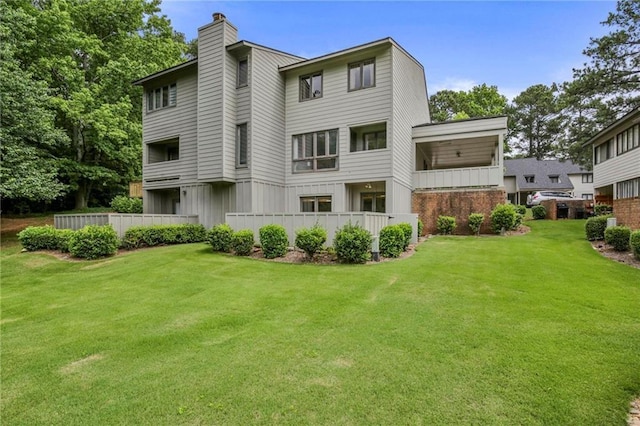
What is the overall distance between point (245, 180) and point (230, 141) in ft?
6.16

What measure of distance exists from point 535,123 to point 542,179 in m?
13.1

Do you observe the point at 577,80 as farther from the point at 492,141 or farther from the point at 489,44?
the point at 489,44

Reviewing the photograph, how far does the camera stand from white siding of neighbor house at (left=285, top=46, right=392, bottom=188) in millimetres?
13883

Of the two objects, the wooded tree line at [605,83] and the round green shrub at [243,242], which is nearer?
the round green shrub at [243,242]

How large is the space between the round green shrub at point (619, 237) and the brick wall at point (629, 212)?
12.9 ft

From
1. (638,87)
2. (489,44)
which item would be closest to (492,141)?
(489,44)

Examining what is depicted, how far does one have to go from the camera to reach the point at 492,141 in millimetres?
17656

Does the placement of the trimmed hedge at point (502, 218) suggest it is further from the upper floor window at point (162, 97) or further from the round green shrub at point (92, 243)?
the upper floor window at point (162, 97)

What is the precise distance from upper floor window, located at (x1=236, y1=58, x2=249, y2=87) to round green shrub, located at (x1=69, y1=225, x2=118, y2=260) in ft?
27.2

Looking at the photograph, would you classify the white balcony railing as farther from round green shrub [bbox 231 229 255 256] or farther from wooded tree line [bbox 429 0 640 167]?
wooded tree line [bbox 429 0 640 167]

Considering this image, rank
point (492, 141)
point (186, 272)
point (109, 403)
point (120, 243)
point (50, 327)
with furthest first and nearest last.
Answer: point (492, 141), point (120, 243), point (186, 272), point (50, 327), point (109, 403)

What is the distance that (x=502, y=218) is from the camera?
1465cm

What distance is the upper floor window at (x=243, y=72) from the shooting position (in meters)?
14.6

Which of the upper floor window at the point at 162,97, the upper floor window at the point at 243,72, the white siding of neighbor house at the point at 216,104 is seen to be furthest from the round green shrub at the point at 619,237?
the upper floor window at the point at 162,97
